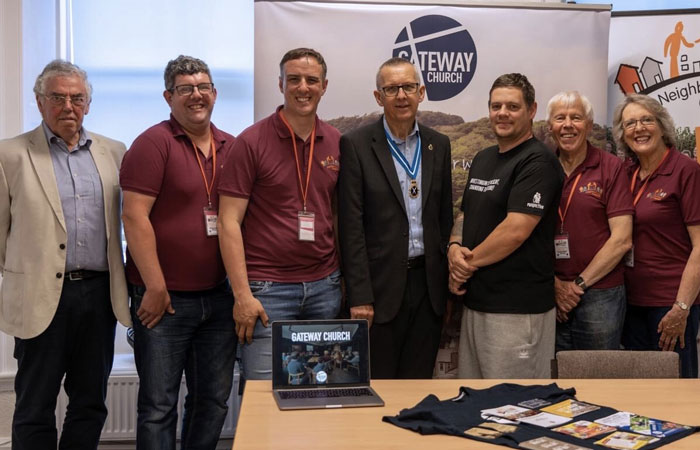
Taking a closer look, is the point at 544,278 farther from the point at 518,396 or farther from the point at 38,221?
the point at 38,221

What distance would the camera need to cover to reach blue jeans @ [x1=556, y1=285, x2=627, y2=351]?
3148 mm

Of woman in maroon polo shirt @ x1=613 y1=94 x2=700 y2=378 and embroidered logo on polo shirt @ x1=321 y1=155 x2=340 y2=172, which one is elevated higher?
embroidered logo on polo shirt @ x1=321 y1=155 x2=340 y2=172

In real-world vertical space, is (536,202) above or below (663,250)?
above

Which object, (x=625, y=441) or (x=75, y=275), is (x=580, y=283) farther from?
(x=75, y=275)

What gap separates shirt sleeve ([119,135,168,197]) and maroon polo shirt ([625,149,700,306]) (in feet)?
7.07

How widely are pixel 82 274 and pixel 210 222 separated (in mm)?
581

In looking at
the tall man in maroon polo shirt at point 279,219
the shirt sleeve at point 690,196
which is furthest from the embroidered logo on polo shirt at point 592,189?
the tall man in maroon polo shirt at point 279,219

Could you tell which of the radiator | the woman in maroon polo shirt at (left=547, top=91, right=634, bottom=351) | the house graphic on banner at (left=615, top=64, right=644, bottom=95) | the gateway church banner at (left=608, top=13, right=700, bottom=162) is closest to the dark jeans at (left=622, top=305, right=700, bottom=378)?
the woman in maroon polo shirt at (left=547, top=91, right=634, bottom=351)

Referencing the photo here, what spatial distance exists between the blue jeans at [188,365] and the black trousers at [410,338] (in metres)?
0.63

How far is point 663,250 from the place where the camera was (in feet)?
10.7

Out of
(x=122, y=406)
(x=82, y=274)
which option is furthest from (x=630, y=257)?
(x=122, y=406)

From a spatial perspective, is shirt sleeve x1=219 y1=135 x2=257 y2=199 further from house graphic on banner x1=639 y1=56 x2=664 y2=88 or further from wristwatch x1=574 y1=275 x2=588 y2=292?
house graphic on banner x1=639 y1=56 x2=664 y2=88

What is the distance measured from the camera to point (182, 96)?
2838 mm

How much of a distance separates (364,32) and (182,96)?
1188 millimetres
